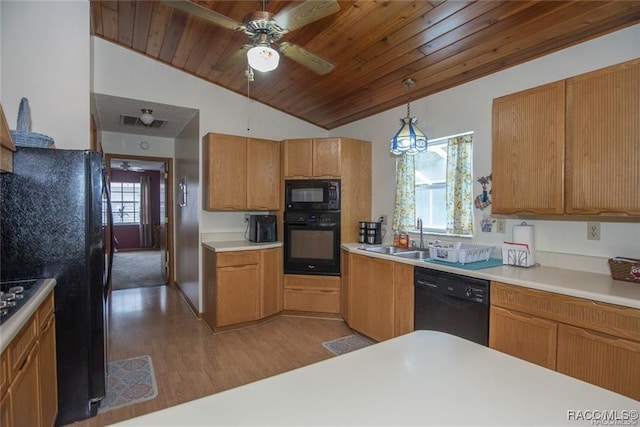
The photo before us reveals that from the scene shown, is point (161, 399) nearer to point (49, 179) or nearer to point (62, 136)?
point (49, 179)

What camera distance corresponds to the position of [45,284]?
1814 mm

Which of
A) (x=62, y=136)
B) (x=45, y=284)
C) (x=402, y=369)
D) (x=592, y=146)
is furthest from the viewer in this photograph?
(x=62, y=136)

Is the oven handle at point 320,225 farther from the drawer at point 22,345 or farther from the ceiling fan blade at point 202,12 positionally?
the drawer at point 22,345

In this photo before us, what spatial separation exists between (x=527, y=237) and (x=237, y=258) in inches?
104

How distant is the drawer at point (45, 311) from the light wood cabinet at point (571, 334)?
8.34ft

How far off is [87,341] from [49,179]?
39.9 inches

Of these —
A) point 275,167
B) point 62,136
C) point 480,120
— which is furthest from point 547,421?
point 275,167

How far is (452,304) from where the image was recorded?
2.38m

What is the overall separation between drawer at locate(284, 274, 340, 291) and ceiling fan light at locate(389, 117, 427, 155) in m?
1.66

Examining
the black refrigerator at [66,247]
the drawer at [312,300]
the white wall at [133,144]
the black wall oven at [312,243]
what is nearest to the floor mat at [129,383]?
the black refrigerator at [66,247]

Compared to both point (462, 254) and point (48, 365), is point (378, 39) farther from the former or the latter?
point (48, 365)

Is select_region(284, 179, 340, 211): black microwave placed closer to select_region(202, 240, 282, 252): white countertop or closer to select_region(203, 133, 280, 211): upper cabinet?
select_region(203, 133, 280, 211): upper cabinet

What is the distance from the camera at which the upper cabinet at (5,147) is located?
164cm

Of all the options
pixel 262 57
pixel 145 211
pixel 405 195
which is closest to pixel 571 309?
pixel 405 195
